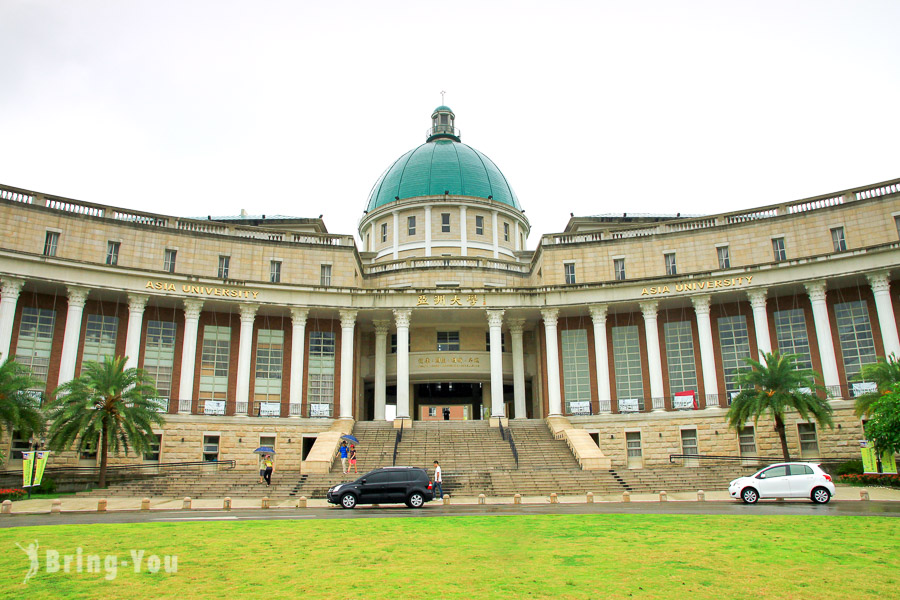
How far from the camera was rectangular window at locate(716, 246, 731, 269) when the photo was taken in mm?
43344

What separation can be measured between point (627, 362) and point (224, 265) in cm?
2737

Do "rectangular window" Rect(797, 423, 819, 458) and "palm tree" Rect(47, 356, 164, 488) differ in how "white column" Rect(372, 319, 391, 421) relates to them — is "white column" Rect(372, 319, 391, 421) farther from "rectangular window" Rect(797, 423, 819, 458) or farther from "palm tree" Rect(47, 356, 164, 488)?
"rectangular window" Rect(797, 423, 819, 458)

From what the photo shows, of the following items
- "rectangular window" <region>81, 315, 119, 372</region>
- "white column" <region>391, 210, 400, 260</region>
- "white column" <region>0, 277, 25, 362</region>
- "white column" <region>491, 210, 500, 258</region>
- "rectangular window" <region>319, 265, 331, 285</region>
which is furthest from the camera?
"white column" <region>491, 210, 500, 258</region>

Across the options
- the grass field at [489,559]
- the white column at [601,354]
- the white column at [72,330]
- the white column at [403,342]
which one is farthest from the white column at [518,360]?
the grass field at [489,559]

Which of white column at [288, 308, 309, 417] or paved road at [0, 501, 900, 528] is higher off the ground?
white column at [288, 308, 309, 417]

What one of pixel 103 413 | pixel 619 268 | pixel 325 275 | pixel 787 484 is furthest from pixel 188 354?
pixel 787 484

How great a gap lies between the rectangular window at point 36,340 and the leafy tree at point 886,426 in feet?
138

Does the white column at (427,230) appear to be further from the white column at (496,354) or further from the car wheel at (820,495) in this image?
the car wheel at (820,495)

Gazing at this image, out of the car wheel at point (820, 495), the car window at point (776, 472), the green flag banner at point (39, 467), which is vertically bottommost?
the car wheel at point (820, 495)

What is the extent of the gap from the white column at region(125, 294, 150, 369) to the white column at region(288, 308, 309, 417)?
8.86m

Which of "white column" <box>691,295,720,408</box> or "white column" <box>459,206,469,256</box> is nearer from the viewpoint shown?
"white column" <box>691,295,720,408</box>

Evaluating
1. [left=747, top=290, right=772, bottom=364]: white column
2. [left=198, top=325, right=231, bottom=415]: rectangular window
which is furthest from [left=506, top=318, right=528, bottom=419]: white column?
[left=198, top=325, right=231, bottom=415]: rectangular window

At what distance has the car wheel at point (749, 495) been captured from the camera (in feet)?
79.5

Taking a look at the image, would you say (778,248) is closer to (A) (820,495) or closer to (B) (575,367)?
(B) (575,367)
